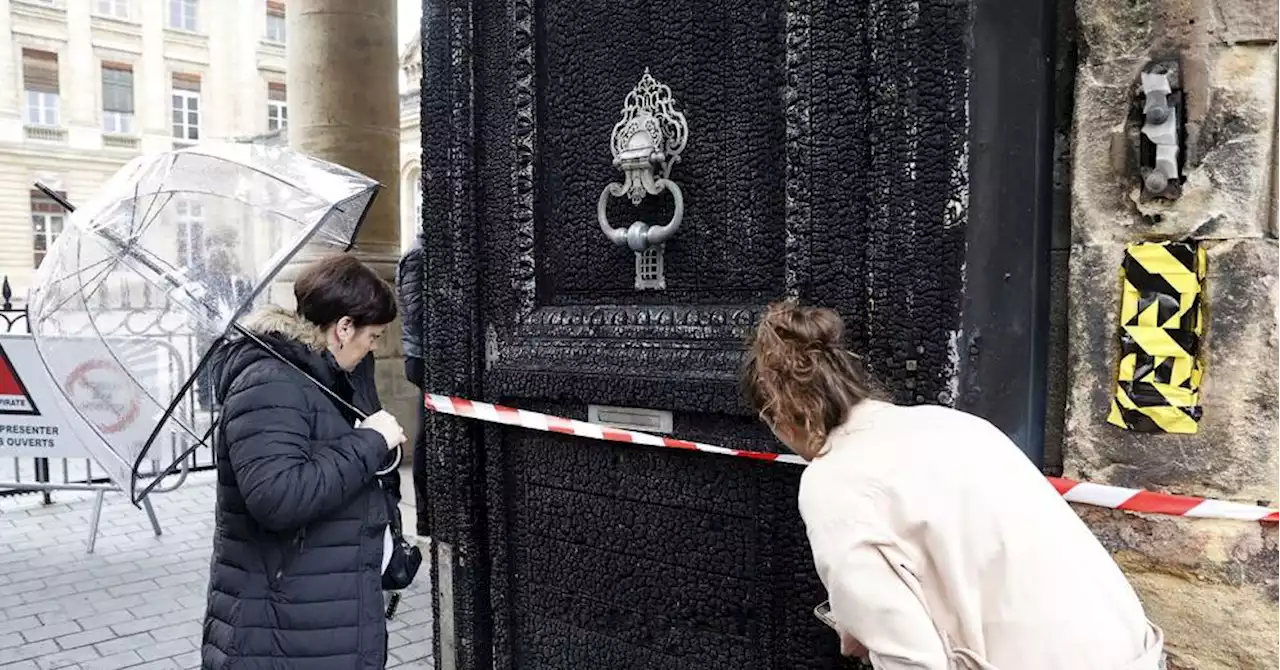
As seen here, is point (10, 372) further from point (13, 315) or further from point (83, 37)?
point (83, 37)

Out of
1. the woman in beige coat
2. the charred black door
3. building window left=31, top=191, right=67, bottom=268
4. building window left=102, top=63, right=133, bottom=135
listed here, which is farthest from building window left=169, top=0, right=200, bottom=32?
the woman in beige coat

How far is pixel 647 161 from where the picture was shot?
8.76 feet

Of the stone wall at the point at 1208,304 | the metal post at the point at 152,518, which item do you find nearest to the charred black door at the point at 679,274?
the stone wall at the point at 1208,304

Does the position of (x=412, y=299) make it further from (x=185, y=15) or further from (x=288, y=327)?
(x=185, y=15)

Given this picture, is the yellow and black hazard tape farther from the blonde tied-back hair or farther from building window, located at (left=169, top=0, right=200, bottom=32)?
building window, located at (left=169, top=0, right=200, bottom=32)

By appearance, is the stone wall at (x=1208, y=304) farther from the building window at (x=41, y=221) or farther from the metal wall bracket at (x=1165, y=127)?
the building window at (x=41, y=221)

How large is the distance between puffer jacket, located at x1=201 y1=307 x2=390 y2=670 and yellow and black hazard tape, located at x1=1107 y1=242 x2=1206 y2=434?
1.83 metres

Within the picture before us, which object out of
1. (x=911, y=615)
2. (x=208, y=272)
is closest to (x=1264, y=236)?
(x=911, y=615)

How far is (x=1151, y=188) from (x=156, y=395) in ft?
8.59

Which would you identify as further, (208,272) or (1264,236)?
(208,272)

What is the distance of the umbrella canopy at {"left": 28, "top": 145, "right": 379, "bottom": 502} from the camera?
2.49 m

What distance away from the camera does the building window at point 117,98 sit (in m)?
35.6

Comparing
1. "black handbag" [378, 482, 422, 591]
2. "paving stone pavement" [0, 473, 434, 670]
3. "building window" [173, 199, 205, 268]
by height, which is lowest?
"paving stone pavement" [0, 473, 434, 670]

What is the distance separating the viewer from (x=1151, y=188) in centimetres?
204
